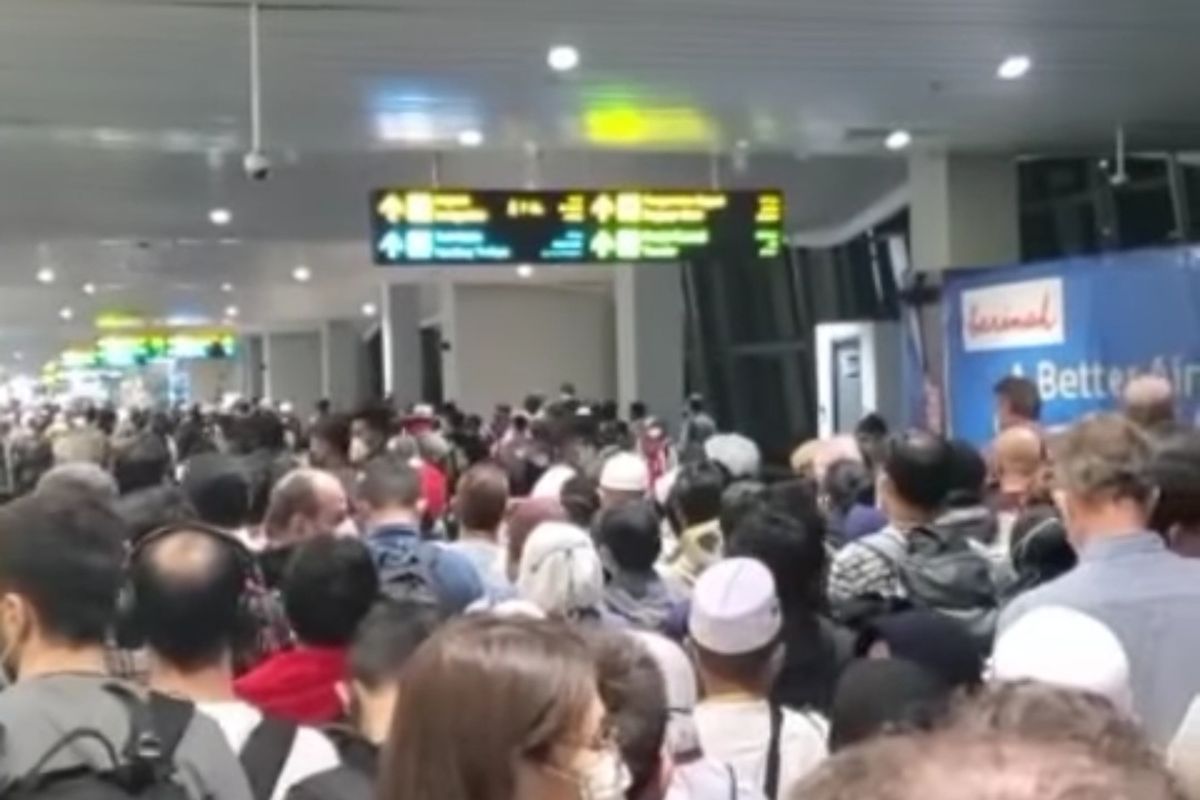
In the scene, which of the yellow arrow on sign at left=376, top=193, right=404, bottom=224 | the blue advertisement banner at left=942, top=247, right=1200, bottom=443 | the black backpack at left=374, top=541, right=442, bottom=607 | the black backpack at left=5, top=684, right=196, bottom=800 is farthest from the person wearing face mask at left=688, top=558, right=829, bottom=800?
the yellow arrow on sign at left=376, top=193, right=404, bottom=224

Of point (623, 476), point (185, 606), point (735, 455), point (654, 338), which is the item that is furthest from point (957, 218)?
point (185, 606)

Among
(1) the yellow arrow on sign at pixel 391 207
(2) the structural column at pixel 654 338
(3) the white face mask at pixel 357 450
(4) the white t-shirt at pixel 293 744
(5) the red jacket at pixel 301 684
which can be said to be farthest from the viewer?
(2) the structural column at pixel 654 338

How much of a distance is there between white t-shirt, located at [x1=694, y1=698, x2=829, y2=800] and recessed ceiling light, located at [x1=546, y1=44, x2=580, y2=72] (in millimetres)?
7369

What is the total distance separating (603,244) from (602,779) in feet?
43.3

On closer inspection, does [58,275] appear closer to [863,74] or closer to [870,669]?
[863,74]

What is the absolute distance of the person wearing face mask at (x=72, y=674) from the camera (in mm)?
2969

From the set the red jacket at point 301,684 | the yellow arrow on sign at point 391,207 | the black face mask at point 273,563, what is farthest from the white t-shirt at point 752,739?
the yellow arrow on sign at point 391,207

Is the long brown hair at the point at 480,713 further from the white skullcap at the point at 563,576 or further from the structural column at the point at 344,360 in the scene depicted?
the structural column at the point at 344,360

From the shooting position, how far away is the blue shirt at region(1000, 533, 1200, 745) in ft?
12.6

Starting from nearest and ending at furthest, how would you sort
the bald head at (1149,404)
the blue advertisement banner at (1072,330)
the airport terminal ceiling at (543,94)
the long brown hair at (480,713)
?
the long brown hair at (480,713) → the bald head at (1149,404) → the airport terminal ceiling at (543,94) → the blue advertisement banner at (1072,330)

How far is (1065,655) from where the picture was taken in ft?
9.31

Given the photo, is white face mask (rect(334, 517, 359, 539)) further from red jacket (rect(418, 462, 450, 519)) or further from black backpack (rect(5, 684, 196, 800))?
black backpack (rect(5, 684, 196, 800))

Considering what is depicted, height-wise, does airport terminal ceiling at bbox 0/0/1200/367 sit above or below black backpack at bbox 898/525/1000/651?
above

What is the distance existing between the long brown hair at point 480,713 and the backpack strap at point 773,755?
168 cm
